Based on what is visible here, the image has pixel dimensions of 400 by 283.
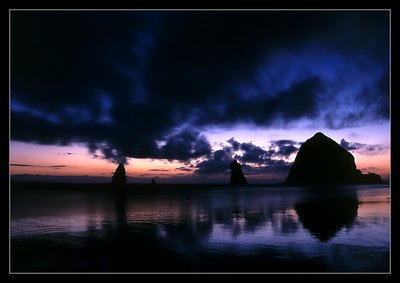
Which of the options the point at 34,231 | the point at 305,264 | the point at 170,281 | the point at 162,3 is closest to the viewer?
the point at 170,281

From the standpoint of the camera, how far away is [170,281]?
1276cm

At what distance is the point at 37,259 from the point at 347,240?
1917cm

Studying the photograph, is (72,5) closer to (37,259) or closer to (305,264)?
(37,259)

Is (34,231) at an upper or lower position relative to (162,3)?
lower

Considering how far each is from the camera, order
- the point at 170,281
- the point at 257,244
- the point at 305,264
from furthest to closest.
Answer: the point at 257,244
the point at 305,264
the point at 170,281

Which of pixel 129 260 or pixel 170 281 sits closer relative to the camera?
pixel 170 281

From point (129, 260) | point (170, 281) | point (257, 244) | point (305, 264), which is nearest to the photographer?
point (170, 281)

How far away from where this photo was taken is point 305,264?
16609 mm

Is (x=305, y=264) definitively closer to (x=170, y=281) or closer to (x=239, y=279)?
(x=239, y=279)

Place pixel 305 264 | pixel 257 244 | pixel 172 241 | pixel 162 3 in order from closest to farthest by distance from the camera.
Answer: pixel 162 3 < pixel 305 264 < pixel 257 244 < pixel 172 241
